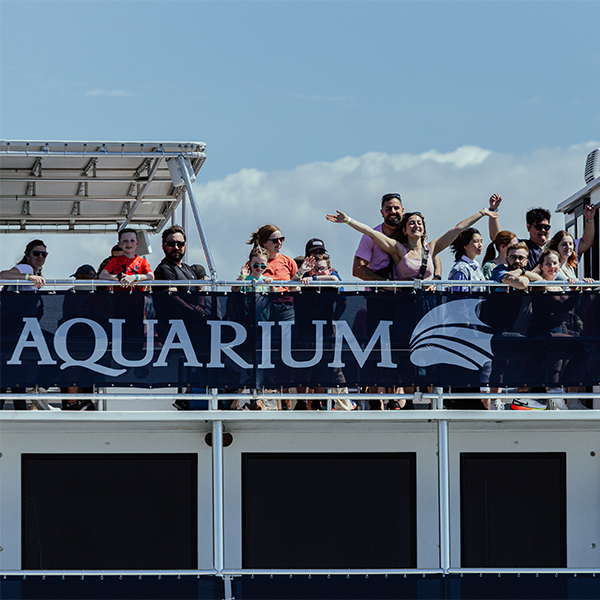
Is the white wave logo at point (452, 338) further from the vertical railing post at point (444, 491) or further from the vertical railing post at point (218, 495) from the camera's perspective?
the vertical railing post at point (218, 495)

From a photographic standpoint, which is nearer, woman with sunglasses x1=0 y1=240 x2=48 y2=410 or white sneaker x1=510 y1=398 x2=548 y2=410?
woman with sunglasses x1=0 y1=240 x2=48 y2=410

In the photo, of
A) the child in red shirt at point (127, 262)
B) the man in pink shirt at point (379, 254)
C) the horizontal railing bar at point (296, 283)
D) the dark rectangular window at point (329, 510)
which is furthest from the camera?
the dark rectangular window at point (329, 510)

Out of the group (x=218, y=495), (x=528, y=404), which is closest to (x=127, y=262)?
(x=218, y=495)

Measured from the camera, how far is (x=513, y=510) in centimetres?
818

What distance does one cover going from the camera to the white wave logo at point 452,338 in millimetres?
7586

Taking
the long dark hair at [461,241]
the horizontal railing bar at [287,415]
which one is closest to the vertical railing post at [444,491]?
the horizontal railing bar at [287,415]

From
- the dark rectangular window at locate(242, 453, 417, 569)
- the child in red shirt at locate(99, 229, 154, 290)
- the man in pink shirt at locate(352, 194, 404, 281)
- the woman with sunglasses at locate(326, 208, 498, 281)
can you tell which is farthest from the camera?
the dark rectangular window at locate(242, 453, 417, 569)

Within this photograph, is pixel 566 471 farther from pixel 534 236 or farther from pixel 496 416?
pixel 534 236

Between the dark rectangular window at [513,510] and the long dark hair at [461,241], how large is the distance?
187 centimetres

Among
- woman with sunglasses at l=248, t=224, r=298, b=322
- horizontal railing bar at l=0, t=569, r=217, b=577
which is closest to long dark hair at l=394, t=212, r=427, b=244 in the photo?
woman with sunglasses at l=248, t=224, r=298, b=322

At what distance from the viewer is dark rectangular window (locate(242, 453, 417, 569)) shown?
806 centimetres

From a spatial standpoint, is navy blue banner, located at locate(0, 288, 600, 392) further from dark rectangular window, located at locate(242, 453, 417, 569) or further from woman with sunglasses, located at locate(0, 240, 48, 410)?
dark rectangular window, located at locate(242, 453, 417, 569)

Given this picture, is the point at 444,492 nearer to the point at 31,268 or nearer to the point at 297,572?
the point at 297,572

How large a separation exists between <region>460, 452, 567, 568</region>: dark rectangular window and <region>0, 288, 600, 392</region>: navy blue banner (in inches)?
38.4
